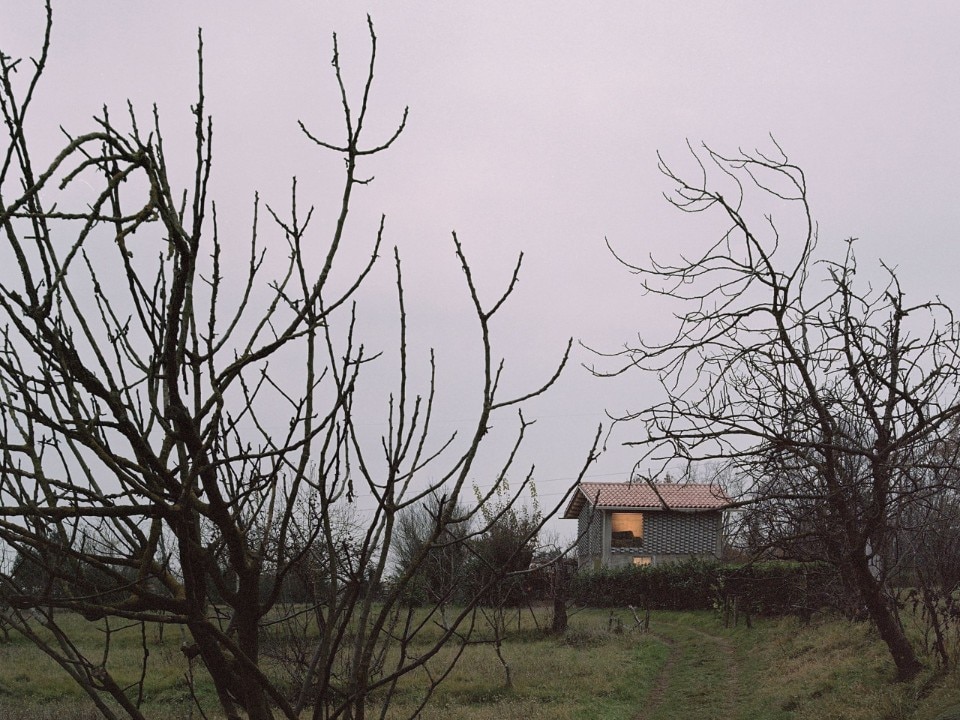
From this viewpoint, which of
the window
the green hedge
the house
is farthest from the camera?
the window

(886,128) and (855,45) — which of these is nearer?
(855,45)

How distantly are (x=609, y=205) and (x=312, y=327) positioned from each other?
2310mm

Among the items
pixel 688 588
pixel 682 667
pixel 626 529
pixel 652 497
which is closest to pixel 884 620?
pixel 682 667

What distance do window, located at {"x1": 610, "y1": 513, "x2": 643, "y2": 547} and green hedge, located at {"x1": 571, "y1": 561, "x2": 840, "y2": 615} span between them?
8229 millimetres

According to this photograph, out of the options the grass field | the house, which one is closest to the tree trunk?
the grass field

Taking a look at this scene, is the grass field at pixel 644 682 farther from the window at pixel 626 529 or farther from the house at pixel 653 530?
the window at pixel 626 529

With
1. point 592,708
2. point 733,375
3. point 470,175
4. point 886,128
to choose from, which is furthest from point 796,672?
point 470,175

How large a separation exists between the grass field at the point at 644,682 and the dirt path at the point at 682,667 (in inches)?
0.8

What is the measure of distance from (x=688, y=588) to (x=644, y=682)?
518 inches

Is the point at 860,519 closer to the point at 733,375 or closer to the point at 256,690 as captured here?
the point at 733,375

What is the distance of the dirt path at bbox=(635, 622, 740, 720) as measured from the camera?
36.7 feet

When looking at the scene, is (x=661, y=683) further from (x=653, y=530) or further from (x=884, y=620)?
(x=653, y=530)

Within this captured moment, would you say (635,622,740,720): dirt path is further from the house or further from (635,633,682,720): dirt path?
the house

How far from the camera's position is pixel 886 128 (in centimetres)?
704
